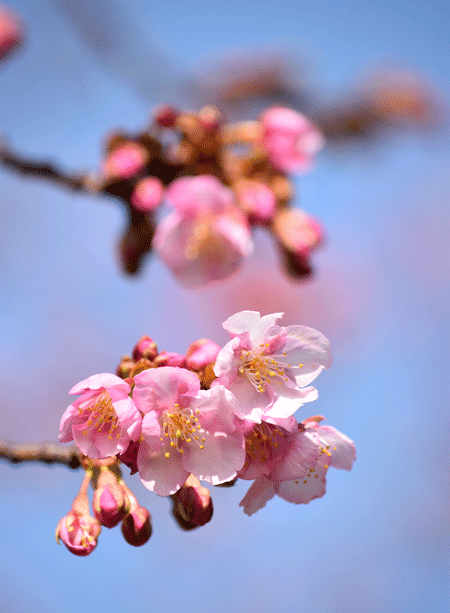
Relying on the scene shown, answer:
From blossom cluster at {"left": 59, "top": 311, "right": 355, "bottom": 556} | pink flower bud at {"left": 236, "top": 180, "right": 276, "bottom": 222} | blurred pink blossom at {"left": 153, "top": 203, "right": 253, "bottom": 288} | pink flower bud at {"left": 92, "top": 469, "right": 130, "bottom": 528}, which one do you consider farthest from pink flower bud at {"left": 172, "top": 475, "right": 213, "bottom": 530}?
pink flower bud at {"left": 236, "top": 180, "right": 276, "bottom": 222}

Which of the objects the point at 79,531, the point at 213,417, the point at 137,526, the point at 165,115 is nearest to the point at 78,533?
the point at 79,531

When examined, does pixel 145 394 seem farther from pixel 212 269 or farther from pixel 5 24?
pixel 5 24

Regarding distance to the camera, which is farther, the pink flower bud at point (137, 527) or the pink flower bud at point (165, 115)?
the pink flower bud at point (165, 115)

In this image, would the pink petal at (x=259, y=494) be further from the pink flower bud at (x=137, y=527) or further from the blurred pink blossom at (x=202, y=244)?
the blurred pink blossom at (x=202, y=244)

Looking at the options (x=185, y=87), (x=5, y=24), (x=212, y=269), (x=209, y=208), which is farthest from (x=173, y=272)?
(x=185, y=87)

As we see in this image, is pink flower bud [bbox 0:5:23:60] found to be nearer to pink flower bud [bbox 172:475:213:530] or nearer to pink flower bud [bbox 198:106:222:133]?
pink flower bud [bbox 198:106:222:133]

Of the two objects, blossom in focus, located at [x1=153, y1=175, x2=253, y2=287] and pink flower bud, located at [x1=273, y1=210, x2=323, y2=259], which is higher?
pink flower bud, located at [x1=273, y1=210, x2=323, y2=259]

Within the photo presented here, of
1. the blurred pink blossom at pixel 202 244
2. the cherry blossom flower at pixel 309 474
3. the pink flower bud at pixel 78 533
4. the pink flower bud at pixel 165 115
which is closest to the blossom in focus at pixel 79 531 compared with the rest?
the pink flower bud at pixel 78 533
